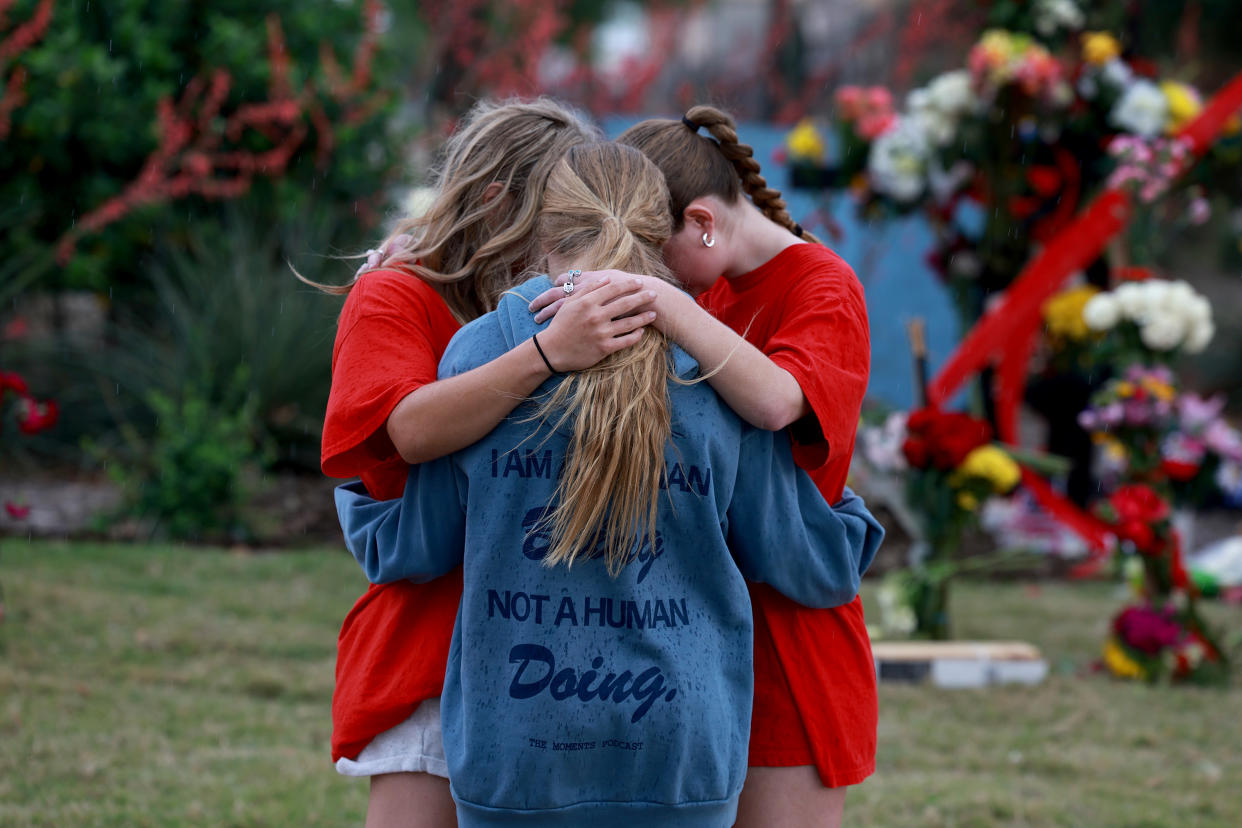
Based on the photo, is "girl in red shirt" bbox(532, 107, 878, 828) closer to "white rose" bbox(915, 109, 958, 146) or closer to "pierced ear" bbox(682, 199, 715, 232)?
"pierced ear" bbox(682, 199, 715, 232)

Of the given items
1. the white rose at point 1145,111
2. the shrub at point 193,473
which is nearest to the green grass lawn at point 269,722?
the shrub at point 193,473

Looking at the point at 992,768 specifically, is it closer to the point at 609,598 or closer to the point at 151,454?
the point at 609,598

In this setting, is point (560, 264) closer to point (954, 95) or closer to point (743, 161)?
point (743, 161)

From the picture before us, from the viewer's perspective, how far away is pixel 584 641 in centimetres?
147

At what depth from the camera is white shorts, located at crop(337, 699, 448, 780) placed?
1664mm

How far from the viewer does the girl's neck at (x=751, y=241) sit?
6.56 feet

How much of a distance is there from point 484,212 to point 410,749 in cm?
80

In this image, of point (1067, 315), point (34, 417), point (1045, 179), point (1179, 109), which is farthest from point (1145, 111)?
point (34, 417)

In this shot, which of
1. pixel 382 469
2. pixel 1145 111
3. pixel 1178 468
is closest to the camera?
pixel 382 469

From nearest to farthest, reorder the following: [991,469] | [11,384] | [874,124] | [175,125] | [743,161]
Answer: [743,161]
[11,384]
[991,469]
[874,124]
[175,125]

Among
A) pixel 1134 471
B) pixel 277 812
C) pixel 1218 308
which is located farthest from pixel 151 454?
pixel 1218 308

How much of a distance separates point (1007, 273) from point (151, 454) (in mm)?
5129

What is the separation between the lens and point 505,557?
58.8 inches

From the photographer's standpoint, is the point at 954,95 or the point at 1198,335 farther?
the point at 954,95
